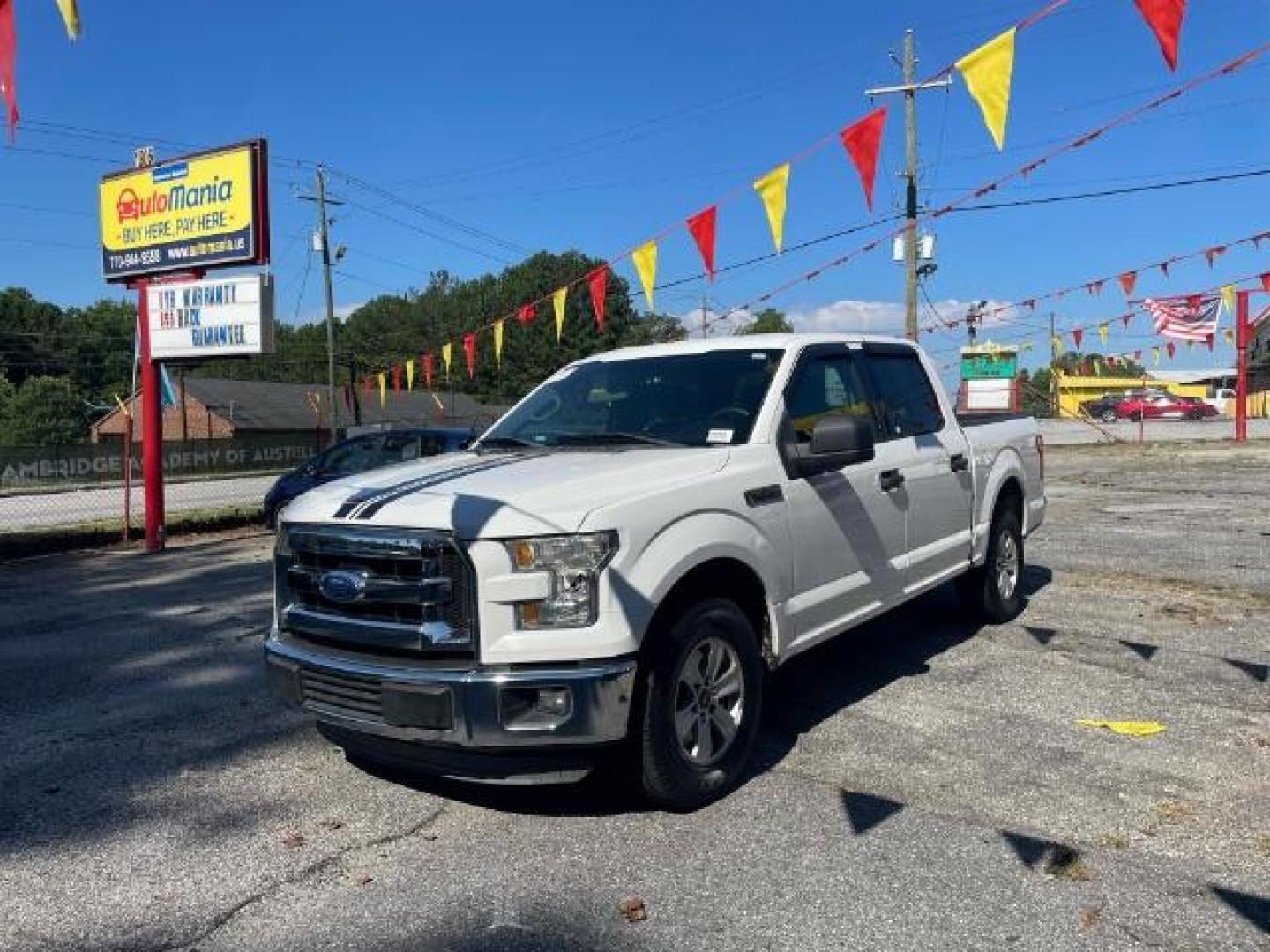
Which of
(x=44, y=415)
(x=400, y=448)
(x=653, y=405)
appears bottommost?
(x=400, y=448)

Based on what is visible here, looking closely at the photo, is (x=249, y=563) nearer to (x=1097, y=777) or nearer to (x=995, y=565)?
(x=995, y=565)

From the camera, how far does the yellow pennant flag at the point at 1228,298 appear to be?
28.2 meters

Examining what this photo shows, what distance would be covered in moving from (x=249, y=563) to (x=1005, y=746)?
9092mm

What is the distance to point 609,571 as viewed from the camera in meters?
3.62

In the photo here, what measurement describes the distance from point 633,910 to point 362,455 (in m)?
11.9

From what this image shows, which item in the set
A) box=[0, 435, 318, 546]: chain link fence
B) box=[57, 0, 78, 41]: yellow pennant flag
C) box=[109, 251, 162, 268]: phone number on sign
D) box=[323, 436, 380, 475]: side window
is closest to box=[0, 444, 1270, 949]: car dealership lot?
box=[57, 0, 78, 41]: yellow pennant flag

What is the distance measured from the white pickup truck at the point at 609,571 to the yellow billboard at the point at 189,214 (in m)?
9.60

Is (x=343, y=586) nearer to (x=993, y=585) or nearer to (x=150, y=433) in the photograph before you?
(x=993, y=585)

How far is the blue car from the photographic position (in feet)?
45.1

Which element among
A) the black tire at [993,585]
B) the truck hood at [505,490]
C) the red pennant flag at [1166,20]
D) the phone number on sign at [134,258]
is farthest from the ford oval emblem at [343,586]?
the phone number on sign at [134,258]

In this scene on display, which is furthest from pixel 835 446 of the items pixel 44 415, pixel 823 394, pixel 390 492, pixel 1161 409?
pixel 44 415

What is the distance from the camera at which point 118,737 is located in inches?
201

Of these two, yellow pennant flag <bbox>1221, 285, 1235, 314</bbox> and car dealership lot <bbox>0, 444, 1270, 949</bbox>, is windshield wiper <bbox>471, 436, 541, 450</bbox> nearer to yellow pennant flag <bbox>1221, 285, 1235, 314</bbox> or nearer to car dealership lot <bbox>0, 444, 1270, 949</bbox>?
car dealership lot <bbox>0, 444, 1270, 949</bbox>

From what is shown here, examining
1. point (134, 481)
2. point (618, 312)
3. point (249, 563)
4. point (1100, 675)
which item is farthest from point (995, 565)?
point (618, 312)
